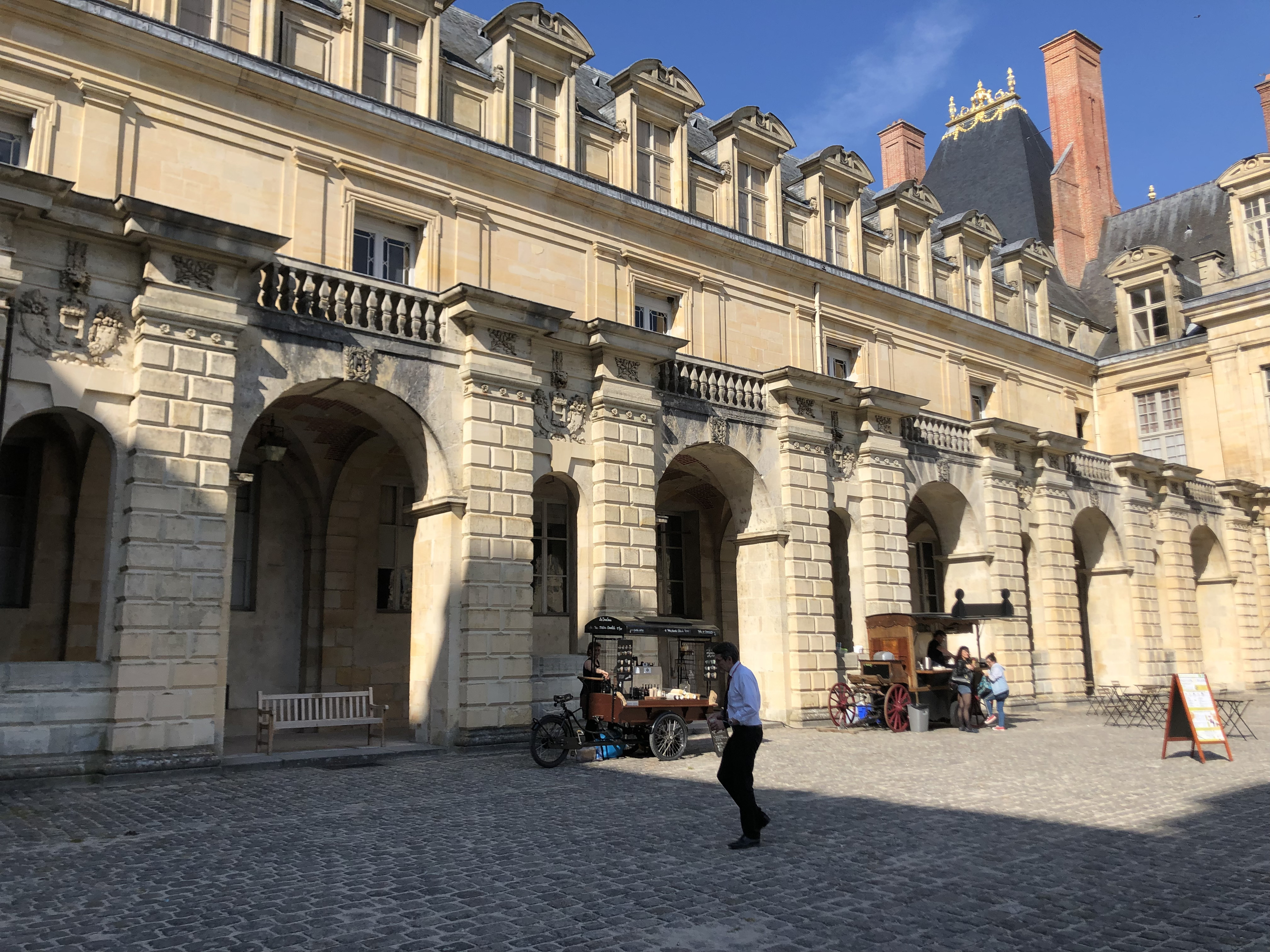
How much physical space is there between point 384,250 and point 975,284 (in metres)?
19.9

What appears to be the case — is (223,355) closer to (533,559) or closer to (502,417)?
(502,417)

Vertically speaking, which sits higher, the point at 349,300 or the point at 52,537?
the point at 349,300

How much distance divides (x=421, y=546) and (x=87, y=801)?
6335 millimetres

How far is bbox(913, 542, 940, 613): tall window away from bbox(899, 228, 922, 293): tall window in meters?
7.70

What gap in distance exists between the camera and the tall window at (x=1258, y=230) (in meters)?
32.8

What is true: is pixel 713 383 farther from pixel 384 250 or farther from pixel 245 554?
pixel 245 554

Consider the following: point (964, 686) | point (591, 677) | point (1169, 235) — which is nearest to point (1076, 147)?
point (1169, 235)

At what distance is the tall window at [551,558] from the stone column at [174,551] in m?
9.28

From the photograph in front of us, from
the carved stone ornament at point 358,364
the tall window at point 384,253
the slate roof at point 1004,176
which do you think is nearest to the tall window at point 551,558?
the tall window at point 384,253

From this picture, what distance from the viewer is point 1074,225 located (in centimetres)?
3934

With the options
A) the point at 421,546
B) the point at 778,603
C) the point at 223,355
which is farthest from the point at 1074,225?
the point at 223,355

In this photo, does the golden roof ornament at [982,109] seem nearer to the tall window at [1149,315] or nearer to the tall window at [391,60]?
the tall window at [1149,315]

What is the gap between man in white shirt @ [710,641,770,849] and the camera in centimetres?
813

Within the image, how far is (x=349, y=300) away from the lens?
1444 centimetres
